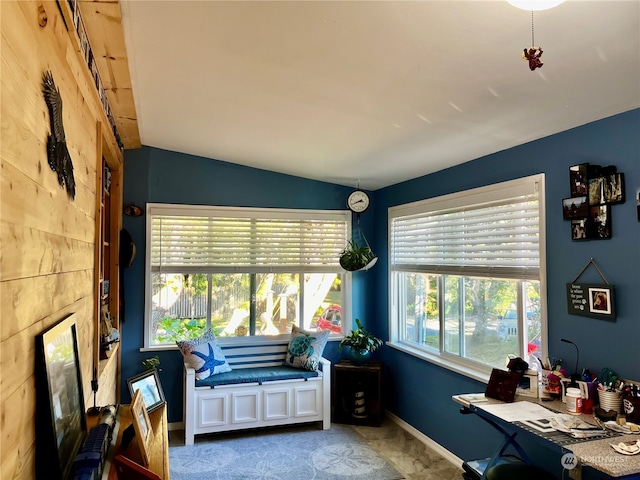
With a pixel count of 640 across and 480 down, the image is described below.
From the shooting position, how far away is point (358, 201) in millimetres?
4836

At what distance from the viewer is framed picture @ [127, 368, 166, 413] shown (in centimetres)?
267

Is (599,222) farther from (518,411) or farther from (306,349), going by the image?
(306,349)

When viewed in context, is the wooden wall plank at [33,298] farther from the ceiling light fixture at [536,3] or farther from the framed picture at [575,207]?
the framed picture at [575,207]

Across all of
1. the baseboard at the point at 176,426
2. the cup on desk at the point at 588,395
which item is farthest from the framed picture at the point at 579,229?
the baseboard at the point at 176,426

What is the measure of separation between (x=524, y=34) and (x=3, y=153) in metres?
1.75

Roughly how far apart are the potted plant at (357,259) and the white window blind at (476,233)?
293mm

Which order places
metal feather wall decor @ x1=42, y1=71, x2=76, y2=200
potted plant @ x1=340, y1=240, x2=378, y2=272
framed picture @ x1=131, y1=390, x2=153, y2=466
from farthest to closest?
potted plant @ x1=340, y1=240, x2=378, y2=272 → framed picture @ x1=131, y1=390, x2=153, y2=466 → metal feather wall decor @ x1=42, y1=71, x2=76, y2=200

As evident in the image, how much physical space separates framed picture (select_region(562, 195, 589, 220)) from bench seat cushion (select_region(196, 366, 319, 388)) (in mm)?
2621

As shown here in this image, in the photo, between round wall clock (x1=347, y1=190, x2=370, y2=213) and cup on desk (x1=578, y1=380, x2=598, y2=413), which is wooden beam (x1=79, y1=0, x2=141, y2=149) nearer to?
round wall clock (x1=347, y1=190, x2=370, y2=213)

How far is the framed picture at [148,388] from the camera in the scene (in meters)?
2.67

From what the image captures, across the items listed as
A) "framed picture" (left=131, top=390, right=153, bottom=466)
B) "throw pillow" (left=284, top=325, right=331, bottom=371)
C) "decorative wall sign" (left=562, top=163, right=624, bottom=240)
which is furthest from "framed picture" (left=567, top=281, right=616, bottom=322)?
"throw pillow" (left=284, top=325, right=331, bottom=371)

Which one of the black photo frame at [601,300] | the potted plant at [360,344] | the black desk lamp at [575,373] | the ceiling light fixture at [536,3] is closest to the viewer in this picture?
the ceiling light fixture at [536,3]

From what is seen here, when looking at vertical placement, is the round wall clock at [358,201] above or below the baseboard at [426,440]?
above

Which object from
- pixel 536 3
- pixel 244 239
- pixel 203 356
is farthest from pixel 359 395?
pixel 536 3
